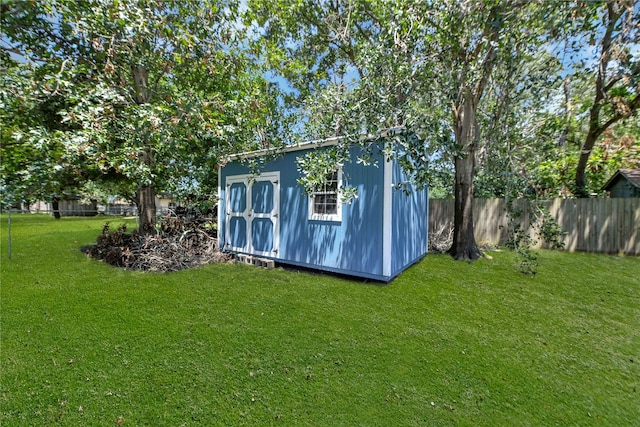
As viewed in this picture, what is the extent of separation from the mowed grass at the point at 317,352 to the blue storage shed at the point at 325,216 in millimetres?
625

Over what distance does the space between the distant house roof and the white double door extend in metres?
9.63

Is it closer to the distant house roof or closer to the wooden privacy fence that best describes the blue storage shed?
the wooden privacy fence

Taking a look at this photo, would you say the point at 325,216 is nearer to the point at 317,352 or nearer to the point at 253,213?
the point at 253,213

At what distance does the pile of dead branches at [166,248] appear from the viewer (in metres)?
5.63

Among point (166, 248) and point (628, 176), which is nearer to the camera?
point (166, 248)

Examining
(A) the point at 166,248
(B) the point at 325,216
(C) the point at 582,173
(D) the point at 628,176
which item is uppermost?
(C) the point at 582,173

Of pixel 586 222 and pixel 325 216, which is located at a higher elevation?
pixel 325 216

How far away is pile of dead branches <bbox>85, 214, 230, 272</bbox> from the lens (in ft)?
18.5

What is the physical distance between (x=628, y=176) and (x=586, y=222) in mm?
2296

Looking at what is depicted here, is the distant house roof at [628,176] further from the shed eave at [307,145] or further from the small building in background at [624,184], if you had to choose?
the shed eave at [307,145]

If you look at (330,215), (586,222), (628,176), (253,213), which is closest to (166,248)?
(253,213)

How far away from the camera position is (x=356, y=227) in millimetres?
4832

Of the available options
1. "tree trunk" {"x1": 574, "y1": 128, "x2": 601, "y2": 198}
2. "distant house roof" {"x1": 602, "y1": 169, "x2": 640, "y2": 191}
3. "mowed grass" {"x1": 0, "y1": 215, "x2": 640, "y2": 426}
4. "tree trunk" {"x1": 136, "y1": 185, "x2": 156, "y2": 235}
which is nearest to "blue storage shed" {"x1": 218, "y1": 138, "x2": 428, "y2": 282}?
"mowed grass" {"x1": 0, "y1": 215, "x2": 640, "y2": 426}

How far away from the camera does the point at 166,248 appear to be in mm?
6020
